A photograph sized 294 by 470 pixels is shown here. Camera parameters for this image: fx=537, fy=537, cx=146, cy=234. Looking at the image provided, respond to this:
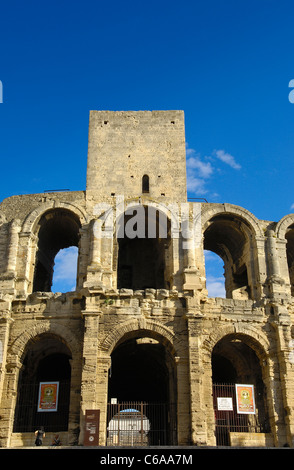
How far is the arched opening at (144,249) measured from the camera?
A: 2173 centimetres

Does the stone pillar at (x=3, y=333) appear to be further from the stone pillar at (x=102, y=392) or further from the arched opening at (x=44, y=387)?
the stone pillar at (x=102, y=392)

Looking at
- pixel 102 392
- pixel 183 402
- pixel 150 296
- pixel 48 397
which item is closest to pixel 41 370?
pixel 48 397

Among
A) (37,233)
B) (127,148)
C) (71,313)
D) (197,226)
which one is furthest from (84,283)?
(127,148)

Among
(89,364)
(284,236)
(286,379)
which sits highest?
(284,236)

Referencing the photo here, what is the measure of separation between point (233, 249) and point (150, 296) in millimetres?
5771

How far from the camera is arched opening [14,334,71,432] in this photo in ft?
61.4

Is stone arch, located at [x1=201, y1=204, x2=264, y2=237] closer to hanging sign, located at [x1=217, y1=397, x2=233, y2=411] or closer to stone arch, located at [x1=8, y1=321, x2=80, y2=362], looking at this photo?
hanging sign, located at [x1=217, y1=397, x2=233, y2=411]

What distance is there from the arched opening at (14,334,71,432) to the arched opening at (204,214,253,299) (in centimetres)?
771

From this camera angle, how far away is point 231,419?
1980cm

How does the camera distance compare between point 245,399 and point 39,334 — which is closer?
point 245,399

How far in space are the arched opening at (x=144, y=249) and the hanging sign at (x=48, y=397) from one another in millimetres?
5763

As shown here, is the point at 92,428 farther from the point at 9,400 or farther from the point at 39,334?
the point at 39,334

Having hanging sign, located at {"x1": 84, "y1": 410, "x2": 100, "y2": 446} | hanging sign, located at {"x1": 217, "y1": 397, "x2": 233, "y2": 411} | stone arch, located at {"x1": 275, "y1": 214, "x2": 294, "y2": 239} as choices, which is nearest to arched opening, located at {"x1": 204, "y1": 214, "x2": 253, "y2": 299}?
stone arch, located at {"x1": 275, "y1": 214, "x2": 294, "y2": 239}
